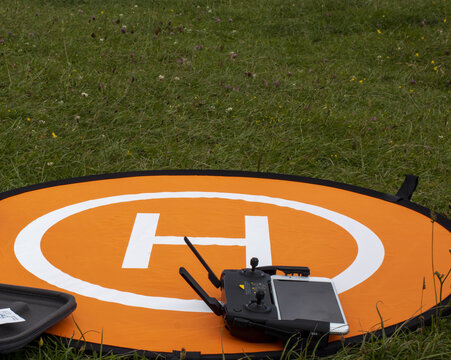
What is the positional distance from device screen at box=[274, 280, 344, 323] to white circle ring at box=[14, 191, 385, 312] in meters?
0.20

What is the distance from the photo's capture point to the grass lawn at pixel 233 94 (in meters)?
3.77

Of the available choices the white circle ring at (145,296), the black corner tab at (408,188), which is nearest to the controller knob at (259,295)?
the white circle ring at (145,296)

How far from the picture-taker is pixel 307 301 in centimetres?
192

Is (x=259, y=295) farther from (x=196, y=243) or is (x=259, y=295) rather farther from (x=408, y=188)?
(x=408, y=188)

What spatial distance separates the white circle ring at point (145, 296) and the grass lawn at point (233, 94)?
1.19 ft

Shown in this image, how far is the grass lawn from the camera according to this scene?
3.77 m

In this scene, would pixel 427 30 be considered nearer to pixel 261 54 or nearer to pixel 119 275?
pixel 261 54

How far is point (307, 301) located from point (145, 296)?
62 centimetres

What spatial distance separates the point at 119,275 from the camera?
7.34 feet

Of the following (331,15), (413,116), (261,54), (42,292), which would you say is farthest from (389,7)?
(42,292)

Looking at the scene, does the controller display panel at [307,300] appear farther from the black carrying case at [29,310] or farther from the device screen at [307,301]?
the black carrying case at [29,310]

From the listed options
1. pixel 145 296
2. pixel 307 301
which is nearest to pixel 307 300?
pixel 307 301

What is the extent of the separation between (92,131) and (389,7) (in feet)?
15.9

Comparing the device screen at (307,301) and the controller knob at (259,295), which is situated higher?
the controller knob at (259,295)
